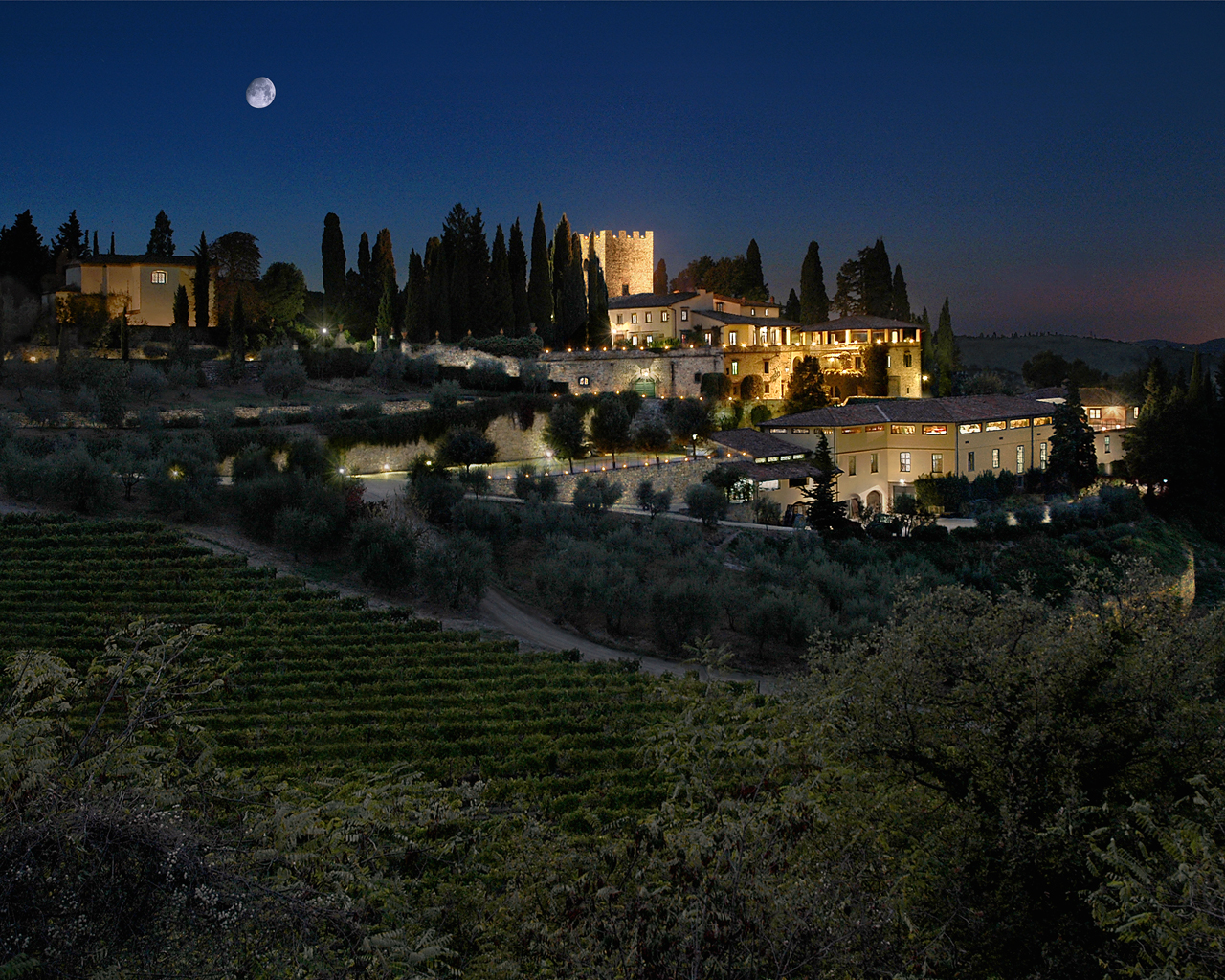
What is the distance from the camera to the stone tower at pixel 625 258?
73750mm

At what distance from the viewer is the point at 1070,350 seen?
11925cm

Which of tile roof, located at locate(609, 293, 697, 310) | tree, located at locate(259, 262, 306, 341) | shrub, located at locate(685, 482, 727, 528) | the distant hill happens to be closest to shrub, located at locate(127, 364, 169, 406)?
tree, located at locate(259, 262, 306, 341)

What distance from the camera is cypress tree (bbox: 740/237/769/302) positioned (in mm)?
70188

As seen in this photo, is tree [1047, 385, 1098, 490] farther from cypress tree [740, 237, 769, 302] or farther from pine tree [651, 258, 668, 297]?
pine tree [651, 258, 668, 297]

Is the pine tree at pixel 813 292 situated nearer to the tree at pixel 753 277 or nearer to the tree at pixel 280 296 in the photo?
the tree at pixel 753 277

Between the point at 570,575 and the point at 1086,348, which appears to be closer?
the point at 570,575

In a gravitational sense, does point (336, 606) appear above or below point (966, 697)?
below

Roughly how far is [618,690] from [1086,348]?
122 m

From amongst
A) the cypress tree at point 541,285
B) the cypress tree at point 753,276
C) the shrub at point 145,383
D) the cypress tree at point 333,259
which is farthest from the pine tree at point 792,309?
the shrub at point 145,383

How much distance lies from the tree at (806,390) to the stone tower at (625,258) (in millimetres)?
26509

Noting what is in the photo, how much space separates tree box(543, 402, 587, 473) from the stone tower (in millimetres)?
33187

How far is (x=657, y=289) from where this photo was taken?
299 ft

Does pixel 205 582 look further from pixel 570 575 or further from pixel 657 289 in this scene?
pixel 657 289

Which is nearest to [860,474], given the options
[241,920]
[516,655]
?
[516,655]
